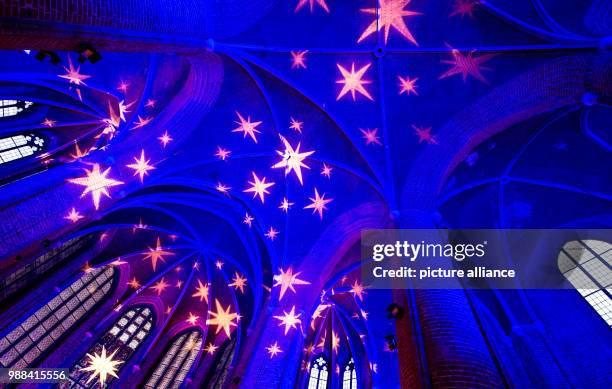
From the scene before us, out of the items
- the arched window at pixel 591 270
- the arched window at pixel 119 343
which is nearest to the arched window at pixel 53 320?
the arched window at pixel 119 343

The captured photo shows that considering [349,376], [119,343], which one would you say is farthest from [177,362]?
[349,376]

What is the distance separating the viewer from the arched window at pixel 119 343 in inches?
502

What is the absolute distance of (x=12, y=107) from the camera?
491 inches

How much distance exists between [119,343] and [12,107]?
9472 mm

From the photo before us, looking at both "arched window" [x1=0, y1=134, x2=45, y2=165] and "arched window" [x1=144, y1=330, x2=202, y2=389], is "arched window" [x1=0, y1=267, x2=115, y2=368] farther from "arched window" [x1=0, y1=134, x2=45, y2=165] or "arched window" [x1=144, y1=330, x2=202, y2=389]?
"arched window" [x1=0, y1=134, x2=45, y2=165]

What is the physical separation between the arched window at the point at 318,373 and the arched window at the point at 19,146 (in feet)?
43.5

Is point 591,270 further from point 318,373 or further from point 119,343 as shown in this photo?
point 119,343

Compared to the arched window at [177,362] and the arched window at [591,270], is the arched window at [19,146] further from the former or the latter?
the arched window at [591,270]

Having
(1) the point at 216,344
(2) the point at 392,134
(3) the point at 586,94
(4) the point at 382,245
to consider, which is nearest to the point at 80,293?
(1) the point at 216,344

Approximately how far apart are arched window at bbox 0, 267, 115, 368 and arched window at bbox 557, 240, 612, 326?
17084 millimetres

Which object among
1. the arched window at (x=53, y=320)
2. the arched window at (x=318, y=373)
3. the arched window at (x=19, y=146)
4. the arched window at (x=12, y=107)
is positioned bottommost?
the arched window at (x=53, y=320)

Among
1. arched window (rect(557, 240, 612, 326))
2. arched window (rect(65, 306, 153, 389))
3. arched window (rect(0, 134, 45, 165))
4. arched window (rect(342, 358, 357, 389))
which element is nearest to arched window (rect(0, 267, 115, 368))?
arched window (rect(65, 306, 153, 389))

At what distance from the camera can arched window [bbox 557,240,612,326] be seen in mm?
10734

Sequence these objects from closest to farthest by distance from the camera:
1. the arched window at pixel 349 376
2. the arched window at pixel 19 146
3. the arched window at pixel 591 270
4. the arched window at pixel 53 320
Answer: the arched window at pixel 591 270 < the arched window at pixel 53 320 < the arched window at pixel 19 146 < the arched window at pixel 349 376
